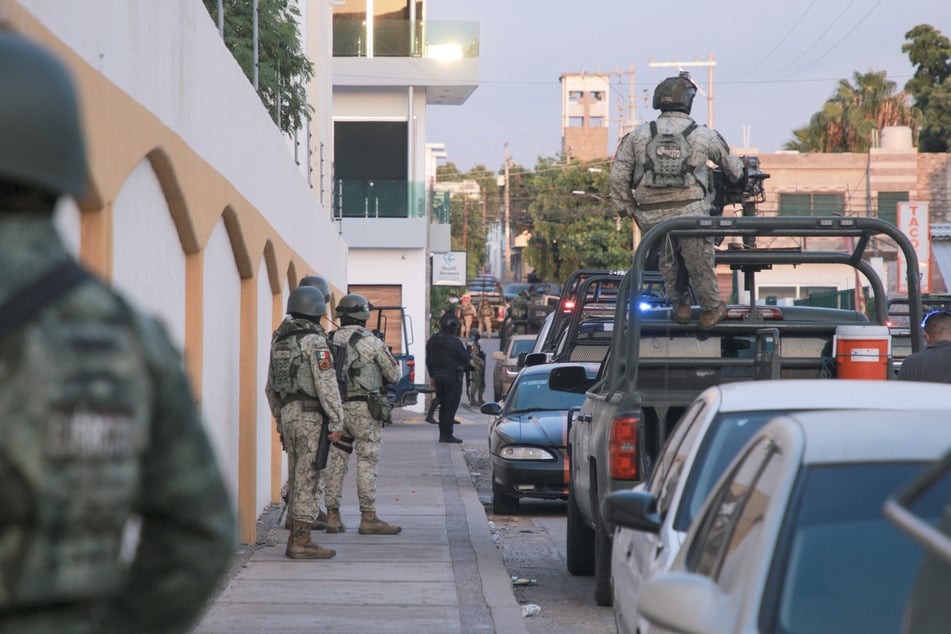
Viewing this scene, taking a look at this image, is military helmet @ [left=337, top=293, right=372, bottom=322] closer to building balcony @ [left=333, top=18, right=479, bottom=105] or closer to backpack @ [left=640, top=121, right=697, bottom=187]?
backpack @ [left=640, top=121, right=697, bottom=187]

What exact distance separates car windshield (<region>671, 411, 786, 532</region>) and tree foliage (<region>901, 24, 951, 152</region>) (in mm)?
56771

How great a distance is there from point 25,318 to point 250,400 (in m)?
10.4

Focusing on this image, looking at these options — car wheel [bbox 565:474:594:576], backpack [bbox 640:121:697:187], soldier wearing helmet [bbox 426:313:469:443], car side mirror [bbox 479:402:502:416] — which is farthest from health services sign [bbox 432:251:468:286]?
backpack [bbox 640:121:697:187]

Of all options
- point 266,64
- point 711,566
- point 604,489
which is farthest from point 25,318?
point 266,64

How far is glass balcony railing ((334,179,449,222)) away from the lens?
118 ft

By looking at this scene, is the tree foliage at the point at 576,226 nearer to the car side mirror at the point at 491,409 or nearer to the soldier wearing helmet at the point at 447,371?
the soldier wearing helmet at the point at 447,371

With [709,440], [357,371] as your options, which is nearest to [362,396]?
[357,371]

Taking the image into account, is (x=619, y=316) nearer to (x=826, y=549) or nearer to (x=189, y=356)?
(x=189, y=356)

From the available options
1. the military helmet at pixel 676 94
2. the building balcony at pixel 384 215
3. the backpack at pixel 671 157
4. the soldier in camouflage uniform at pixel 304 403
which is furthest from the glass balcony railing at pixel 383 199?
the backpack at pixel 671 157

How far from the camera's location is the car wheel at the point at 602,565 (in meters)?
8.95

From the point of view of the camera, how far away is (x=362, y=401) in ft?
40.4

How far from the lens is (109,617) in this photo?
6.79 ft

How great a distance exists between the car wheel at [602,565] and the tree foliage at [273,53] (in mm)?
8501

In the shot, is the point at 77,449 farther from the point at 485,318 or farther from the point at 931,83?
the point at 485,318
